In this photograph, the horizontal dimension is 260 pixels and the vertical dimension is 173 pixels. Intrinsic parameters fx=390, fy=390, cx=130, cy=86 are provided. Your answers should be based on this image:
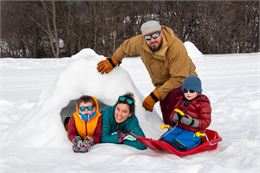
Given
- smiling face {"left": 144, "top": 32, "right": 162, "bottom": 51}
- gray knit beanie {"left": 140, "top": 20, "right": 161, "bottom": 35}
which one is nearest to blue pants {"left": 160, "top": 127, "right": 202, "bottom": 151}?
smiling face {"left": 144, "top": 32, "right": 162, "bottom": 51}

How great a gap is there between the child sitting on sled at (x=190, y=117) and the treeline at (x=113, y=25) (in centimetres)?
1348

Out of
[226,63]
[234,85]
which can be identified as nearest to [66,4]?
[226,63]

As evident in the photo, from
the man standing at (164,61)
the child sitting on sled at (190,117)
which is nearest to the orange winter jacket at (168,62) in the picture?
the man standing at (164,61)

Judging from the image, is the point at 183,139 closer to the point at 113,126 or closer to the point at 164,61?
the point at 113,126

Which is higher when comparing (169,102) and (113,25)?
(113,25)

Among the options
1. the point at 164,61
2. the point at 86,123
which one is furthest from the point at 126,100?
the point at 164,61

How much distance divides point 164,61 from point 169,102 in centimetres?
42

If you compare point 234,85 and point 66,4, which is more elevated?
point 66,4

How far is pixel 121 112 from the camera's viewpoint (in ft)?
10.9

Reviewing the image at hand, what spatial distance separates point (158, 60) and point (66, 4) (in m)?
13.8

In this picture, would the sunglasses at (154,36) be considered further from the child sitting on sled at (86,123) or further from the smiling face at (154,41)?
the child sitting on sled at (86,123)

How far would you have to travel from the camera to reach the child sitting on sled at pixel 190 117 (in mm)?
3148

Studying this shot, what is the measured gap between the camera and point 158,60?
357cm

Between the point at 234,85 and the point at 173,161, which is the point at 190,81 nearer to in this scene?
the point at 173,161
